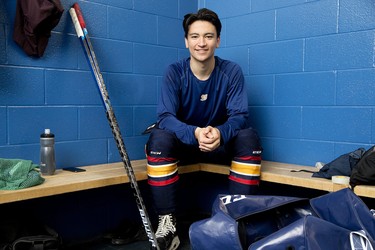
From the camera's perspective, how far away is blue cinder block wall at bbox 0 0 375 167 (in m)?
2.03

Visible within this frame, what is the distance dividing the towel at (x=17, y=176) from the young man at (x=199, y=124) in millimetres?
575

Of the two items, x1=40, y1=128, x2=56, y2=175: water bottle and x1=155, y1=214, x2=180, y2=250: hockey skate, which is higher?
x1=40, y1=128, x2=56, y2=175: water bottle

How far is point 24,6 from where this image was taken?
6.17 feet

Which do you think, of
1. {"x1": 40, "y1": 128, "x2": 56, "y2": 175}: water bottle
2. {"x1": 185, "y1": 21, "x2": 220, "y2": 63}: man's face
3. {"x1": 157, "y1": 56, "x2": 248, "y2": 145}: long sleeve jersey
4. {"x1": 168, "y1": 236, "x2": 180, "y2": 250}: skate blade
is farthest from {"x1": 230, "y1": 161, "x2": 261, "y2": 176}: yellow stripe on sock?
{"x1": 40, "y1": 128, "x2": 56, "y2": 175}: water bottle

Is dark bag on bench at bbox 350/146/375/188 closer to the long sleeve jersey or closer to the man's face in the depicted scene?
the long sleeve jersey

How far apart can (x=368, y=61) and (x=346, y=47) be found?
0.15 metres

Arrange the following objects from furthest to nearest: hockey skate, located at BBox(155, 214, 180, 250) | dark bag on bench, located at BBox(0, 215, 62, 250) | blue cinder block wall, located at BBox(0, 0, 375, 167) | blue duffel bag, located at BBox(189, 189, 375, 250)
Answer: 1. blue cinder block wall, located at BBox(0, 0, 375, 167)
2. hockey skate, located at BBox(155, 214, 180, 250)
3. dark bag on bench, located at BBox(0, 215, 62, 250)
4. blue duffel bag, located at BBox(189, 189, 375, 250)

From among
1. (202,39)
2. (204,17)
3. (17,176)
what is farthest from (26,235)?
(204,17)

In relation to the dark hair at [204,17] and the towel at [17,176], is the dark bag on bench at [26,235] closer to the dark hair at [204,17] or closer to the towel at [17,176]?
the towel at [17,176]

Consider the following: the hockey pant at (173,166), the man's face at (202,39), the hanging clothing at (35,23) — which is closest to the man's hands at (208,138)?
the hockey pant at (173,166)

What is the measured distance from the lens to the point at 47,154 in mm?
1961

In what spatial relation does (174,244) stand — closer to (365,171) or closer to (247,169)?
(247,169)

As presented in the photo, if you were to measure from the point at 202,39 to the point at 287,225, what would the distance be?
1.13m

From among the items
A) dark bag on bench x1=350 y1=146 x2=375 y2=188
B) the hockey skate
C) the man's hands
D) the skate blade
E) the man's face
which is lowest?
the skate blade
